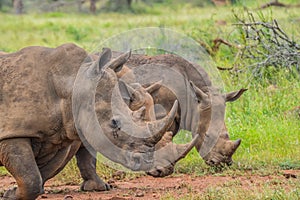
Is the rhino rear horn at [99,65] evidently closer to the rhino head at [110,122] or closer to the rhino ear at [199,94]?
the rhino head at [110,122]

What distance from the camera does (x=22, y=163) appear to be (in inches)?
248

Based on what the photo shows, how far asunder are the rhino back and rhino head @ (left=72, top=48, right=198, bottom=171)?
0.50ft

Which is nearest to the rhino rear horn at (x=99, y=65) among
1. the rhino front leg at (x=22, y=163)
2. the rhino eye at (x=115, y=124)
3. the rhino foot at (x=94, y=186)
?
the rhino eye at (x=115, y=124)

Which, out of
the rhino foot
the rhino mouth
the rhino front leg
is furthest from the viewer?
the rhino foot

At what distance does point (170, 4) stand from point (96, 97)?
1257 inches

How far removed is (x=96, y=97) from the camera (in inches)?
249

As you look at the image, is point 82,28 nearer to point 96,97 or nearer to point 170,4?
point 170,4

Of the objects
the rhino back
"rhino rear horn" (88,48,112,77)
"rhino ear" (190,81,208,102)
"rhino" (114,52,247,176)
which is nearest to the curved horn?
"rhino rear horn" (88,48,112,77)

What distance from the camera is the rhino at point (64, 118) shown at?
620cm

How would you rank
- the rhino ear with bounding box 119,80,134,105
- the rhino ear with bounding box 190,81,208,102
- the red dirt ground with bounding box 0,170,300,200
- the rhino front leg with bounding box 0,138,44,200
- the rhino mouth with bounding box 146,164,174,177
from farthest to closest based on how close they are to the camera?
the rhino ear with bounding box 190,81,208,102 < the red dirt ground with bounding box 0,170,300,200 < the rhino ear with bounding box 119,80,134,105 < the rhino mouth with bounding box 146,164,174,177 < the rhino front leg with bounding box 0,138,44,200

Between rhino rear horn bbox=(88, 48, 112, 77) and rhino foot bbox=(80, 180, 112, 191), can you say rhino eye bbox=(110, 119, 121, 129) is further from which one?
rhino foot bbox=(80, 180, 112, 191)

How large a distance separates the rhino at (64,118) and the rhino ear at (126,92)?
69cm

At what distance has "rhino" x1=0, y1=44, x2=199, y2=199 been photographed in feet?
20.3

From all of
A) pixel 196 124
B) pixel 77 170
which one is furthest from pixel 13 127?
pixel 196 124
